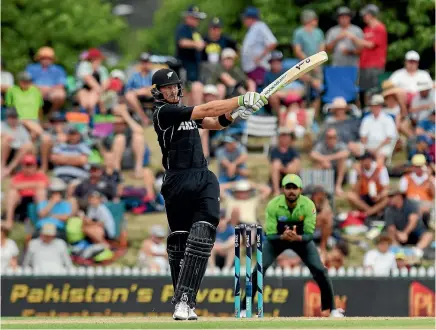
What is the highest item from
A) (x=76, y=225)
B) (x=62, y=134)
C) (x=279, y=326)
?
(x=62, y=134)

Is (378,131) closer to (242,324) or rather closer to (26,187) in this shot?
(26,187)

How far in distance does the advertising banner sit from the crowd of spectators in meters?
0.45

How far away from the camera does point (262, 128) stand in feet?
81.1

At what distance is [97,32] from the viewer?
4875 cm

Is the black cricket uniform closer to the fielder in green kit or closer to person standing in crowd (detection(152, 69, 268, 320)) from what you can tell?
person standing in crowd (detection(152, 69, 268, 320))

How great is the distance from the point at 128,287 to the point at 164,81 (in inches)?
288

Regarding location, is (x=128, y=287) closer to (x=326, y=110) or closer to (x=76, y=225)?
(x=76, y=225)

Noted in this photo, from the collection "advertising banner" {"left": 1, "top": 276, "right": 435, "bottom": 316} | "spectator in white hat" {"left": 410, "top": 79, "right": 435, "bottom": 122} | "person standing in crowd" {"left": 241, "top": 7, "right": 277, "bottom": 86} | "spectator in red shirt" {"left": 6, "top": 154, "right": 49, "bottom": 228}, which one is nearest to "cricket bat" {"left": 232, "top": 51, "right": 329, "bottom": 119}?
"advertising banner" {"left": 1, "top": 276, "right": 435, "bottom": 316}

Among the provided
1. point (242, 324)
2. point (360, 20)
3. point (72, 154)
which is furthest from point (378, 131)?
point (242, 324)

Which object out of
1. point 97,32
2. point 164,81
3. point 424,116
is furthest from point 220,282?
point 97,32

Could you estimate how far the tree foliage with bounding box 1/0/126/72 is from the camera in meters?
41.6

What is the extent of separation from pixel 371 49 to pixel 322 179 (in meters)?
3.03

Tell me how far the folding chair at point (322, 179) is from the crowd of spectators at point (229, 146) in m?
0.08

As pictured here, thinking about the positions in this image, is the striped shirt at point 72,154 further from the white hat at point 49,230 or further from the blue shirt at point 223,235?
the blue shirt at point 223,235
